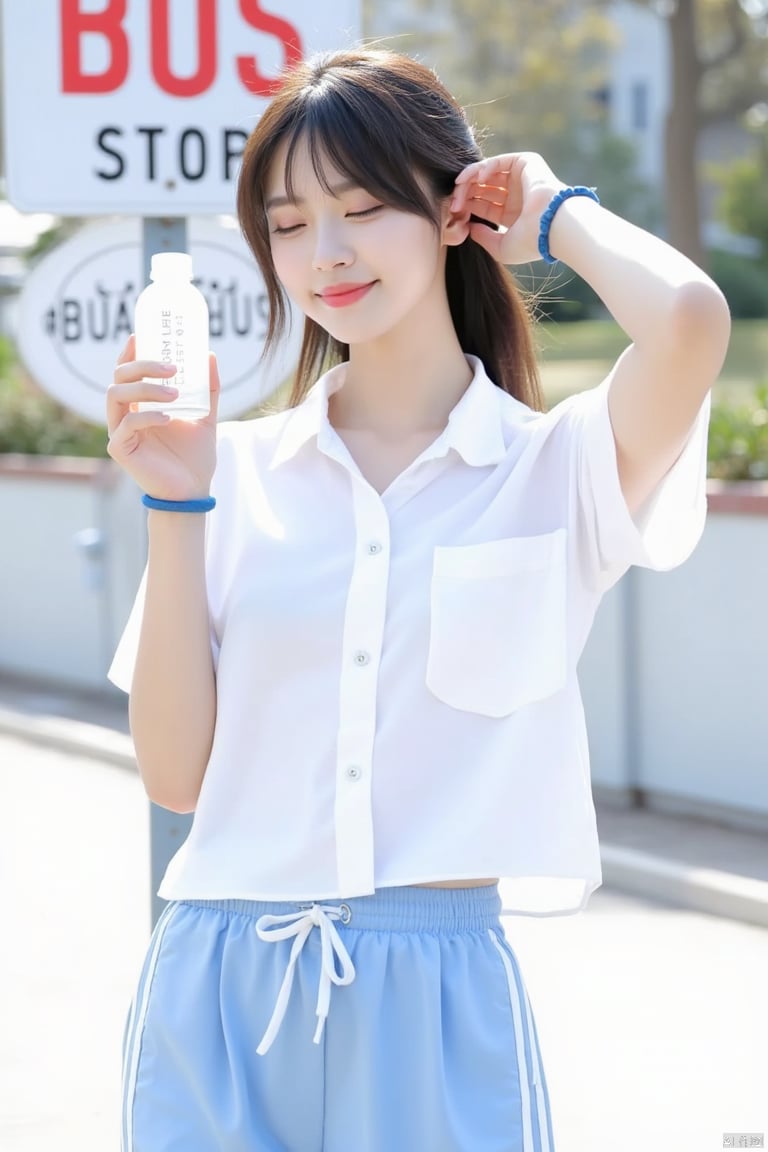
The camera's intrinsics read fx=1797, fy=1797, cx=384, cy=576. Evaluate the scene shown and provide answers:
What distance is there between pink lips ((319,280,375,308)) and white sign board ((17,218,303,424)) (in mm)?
1526

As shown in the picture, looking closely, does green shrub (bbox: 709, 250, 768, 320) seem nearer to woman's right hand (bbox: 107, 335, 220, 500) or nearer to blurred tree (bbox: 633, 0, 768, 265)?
blurred tree (bbox: 633, 0, 768, 265)

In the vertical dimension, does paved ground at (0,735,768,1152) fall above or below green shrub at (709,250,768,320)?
above

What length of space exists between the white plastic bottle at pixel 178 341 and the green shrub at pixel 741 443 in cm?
488

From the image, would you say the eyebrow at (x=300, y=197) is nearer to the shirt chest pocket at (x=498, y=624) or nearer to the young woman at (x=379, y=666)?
the young woman at (x=379, y=666)

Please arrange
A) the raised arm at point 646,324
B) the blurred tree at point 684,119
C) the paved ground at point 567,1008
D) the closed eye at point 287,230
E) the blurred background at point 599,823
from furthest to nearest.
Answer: the blurred tree at point 684,119
the blurred background at point 599,823
the paved ground at point 567,1008
the closed eye at point 287,230
the raised arm at point 646,324

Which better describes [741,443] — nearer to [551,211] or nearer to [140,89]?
[140,89]

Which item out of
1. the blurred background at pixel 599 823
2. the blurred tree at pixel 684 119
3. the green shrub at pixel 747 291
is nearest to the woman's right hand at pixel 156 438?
the blurred background at pixel 599 823

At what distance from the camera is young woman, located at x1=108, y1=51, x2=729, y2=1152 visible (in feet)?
6.17

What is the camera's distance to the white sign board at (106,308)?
3.58 m

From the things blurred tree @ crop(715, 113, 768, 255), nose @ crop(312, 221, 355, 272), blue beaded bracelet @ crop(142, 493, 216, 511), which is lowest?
blurred tree @ crop(715, 113, 768, 255)

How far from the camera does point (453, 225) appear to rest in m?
2.15

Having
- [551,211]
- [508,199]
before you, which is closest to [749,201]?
[508,199]

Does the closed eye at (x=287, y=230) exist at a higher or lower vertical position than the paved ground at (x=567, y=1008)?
higher

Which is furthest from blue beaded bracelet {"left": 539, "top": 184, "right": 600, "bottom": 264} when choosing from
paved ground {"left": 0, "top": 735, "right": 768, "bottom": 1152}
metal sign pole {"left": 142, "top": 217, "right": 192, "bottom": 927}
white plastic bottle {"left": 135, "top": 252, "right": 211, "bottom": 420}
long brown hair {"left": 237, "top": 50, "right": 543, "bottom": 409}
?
paved ground {"left": 0, "top": 735, "right": 768, "bottom": 1152}
